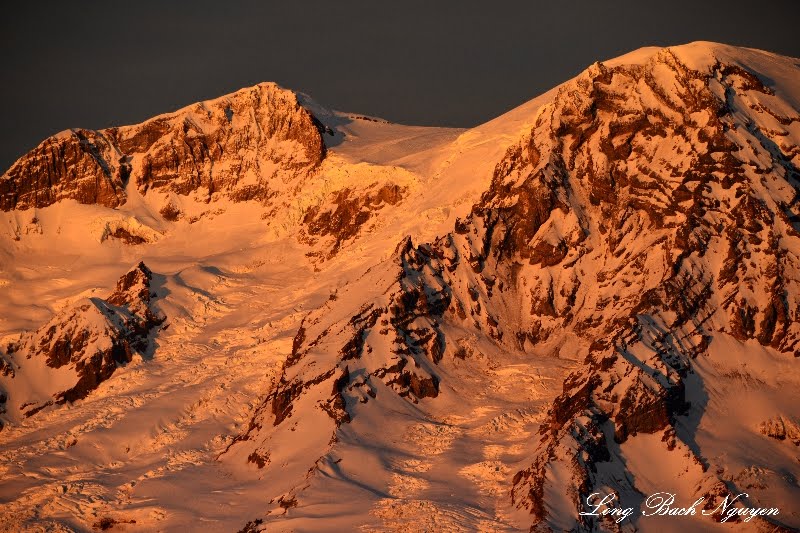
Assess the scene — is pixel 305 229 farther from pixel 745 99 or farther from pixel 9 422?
pixel 745 99

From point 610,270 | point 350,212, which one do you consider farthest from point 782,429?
point 350,212

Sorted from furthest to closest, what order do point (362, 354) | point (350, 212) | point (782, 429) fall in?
point (350, 212)
point (362, 354)
point (782, 429)

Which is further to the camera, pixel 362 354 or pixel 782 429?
pixel 362 354

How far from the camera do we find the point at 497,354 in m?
157

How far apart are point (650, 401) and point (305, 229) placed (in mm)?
74021

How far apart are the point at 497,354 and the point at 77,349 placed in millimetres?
50683

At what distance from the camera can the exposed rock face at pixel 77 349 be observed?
17162 cm

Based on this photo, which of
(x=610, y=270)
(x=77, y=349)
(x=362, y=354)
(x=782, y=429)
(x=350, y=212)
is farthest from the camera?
(x=350, y=212)

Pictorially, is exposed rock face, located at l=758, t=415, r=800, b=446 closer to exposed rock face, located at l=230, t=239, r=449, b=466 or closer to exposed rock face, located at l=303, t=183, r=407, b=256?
→ exposed rock face, located at l=230, t=239, r=449, b=466

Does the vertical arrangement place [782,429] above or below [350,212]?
below

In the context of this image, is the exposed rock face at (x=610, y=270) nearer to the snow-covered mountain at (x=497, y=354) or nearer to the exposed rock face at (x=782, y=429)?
the snow-covered mountain at (x=497, y=354)

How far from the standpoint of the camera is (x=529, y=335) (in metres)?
160

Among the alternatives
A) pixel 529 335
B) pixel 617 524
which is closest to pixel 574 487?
pixel 617 524

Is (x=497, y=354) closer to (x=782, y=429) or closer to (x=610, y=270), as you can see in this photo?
(x=610, y=270)
